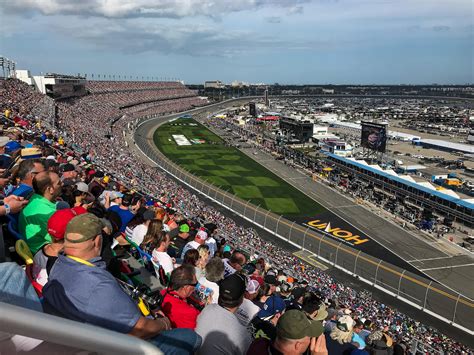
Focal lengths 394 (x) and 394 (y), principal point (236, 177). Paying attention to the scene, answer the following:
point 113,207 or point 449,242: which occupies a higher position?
point 113,207

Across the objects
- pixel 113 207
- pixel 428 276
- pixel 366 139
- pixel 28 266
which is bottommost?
pixel 428 276

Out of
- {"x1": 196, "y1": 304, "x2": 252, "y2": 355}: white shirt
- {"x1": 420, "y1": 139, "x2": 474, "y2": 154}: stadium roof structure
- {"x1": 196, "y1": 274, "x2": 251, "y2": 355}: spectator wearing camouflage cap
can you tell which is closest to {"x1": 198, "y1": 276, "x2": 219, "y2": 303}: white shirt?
{"x1": 196, "y1": 274, "x2": 251, "y2": 355}: spectator wearing camouflage cap

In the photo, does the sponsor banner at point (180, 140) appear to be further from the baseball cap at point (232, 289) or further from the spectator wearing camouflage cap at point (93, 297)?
the spectator wearing camouflage cap at point (93, 297)

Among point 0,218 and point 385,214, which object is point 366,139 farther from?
point 0,218

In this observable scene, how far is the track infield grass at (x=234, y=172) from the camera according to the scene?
116 feet

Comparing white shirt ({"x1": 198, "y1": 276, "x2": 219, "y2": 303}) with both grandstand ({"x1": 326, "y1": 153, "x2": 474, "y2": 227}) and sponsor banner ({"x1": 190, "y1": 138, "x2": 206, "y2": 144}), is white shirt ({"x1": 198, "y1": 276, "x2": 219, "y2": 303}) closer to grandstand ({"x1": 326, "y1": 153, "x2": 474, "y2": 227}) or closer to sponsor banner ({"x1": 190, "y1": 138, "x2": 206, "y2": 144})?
grandstand ({"x1": 326, "y1": 153, "x2": 474, "y2": 227})

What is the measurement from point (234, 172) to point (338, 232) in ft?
66.0

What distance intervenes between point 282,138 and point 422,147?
2455cm

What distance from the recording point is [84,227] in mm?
2871

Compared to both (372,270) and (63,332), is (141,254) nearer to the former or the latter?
(63,332)

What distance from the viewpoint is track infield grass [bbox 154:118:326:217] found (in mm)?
35406

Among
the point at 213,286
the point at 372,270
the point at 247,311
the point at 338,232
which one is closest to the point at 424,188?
the point at 338,232

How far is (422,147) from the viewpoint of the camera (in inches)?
2702

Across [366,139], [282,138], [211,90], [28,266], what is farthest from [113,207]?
[211,90]
